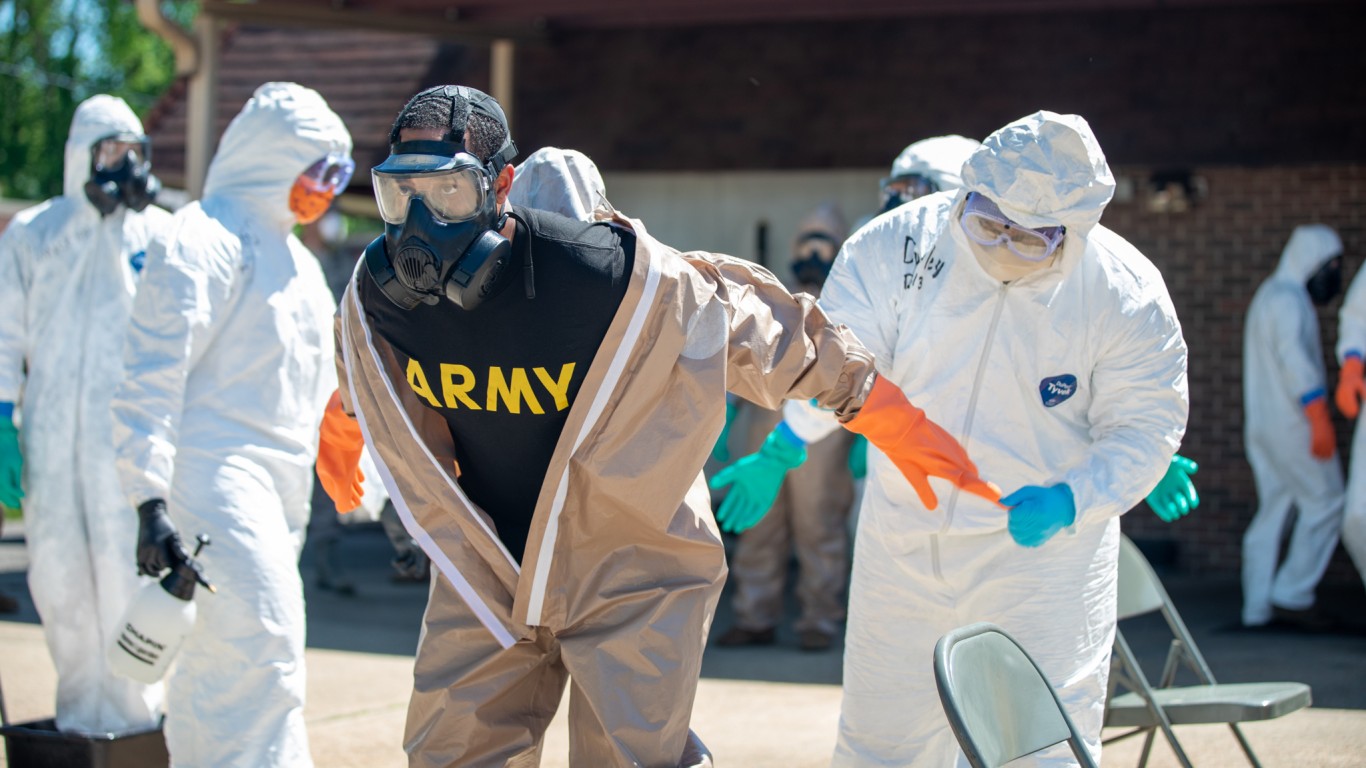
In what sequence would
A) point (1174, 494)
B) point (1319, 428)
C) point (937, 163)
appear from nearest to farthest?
point (1174, 494)
point (937, 163)
point (1319, 428)

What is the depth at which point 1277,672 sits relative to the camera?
6.49 m

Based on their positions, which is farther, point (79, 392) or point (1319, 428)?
point (1319, 428)

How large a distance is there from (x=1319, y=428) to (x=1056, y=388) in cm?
454

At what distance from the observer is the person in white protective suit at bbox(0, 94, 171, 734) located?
4.77m

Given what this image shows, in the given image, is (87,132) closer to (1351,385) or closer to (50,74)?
(1351,385)

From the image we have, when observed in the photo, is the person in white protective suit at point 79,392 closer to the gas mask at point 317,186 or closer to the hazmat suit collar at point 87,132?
the hazmat suit collar at point 87,132

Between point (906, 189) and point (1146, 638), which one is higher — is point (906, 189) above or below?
above

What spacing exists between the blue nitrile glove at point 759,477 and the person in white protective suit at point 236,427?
122 cm

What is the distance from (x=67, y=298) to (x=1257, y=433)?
5742mm

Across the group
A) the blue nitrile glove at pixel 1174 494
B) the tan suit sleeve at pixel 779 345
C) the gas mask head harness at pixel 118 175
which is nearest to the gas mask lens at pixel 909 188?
the blue nitrile glove at pixel 1174 494

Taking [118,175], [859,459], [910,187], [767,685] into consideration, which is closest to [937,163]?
[910,187]

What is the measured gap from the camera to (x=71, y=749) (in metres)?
4.44

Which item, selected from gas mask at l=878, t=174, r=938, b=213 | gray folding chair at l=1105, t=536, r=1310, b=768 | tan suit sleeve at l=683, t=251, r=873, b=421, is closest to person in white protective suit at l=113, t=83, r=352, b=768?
tan suit sleeve at l=683, t=251, r=873, b=421

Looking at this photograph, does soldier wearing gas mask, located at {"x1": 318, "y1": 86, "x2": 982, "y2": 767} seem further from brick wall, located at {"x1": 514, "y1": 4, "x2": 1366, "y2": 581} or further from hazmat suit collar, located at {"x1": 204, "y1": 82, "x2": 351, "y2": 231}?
brick wall, located at {"x1": 514, "y1": 4, "x2": 1366, "y2": 581}
